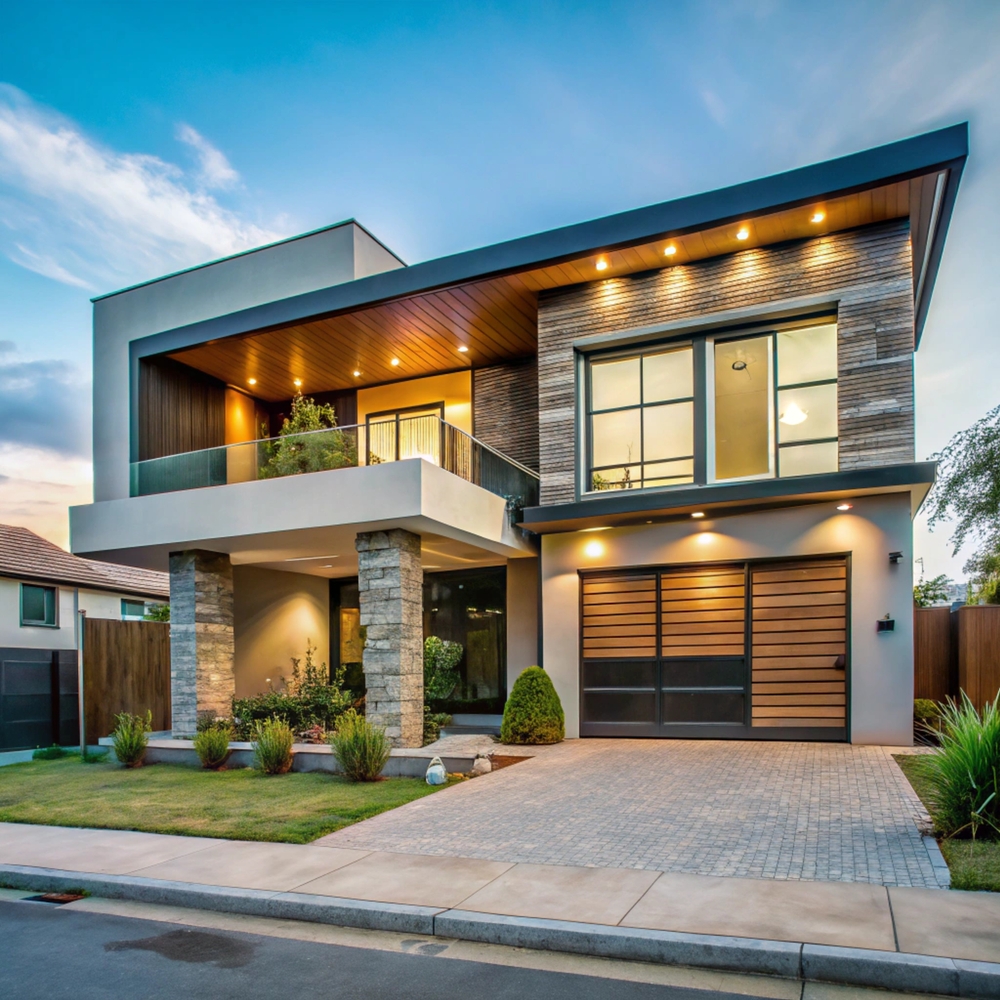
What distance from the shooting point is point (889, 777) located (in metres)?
8.91

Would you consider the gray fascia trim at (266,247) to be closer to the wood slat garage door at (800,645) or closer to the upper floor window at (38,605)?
the upper floor window at (38,605)

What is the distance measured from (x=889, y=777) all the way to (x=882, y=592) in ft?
10.4

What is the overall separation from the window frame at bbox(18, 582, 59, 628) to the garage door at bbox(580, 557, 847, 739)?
1577 centimetres

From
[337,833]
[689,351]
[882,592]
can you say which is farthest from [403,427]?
[882,592]

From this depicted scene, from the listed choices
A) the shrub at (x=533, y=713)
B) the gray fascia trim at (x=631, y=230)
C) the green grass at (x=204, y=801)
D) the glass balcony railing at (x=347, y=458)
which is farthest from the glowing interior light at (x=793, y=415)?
the green grass at (x=204, y=801)

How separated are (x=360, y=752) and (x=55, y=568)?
53.0 ft

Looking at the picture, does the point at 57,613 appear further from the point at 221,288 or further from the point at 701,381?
the point at 701,381

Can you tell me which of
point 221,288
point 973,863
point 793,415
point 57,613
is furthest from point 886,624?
point 57,613

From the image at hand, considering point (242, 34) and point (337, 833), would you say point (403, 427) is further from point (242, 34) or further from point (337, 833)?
point (242, 34)

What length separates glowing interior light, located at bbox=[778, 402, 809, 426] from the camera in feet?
40.0

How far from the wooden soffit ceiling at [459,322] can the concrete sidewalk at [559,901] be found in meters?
9.18

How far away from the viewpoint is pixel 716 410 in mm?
12797

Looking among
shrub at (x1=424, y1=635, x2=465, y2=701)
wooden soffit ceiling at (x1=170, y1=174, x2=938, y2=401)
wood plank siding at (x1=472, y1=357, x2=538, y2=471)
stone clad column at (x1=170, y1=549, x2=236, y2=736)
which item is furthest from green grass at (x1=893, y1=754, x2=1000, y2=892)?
stone clad column at (x1=170, y1=549, x2=236, y2=736)

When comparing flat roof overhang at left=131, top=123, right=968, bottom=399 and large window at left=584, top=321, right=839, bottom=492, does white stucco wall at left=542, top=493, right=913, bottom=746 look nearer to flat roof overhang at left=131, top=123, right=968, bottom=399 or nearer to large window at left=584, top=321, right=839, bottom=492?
large window at left=584, top=321, right=839, bottom=492
